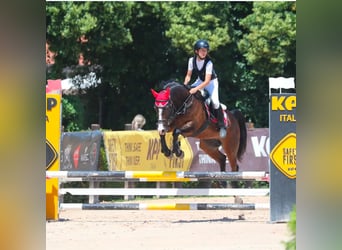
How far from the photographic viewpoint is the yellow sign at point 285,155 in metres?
9.42

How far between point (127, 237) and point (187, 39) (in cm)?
1175

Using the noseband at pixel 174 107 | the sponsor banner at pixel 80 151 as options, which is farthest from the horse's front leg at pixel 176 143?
the sponsor banner at pixel 80 151

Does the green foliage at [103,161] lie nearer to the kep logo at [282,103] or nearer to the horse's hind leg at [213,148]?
the horse's hind leg at [213,148]

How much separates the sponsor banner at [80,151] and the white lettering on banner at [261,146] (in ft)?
10.8

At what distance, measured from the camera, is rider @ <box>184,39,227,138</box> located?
1021cm

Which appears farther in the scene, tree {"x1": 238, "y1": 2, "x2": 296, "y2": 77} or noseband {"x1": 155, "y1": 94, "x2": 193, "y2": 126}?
tree {"x1": 238, "y1": 2, "x2": 296, "y2": 77}

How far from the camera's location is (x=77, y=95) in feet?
70.5

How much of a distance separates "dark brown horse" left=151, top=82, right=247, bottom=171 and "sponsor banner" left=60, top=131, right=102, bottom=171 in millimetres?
4090

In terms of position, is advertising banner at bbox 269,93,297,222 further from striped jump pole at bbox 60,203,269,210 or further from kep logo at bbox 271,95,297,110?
striped jump pole at bbox 60,203,269,210

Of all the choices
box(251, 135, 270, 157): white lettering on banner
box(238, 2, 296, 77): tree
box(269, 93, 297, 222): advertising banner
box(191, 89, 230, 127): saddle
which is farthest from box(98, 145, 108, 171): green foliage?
box(269, 93, 297, 222): advertising banner

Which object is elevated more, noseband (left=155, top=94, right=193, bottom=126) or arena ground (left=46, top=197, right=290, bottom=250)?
noseband (left=155, top=94, right=193, bottom=126)

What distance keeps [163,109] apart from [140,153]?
6001 millimetres

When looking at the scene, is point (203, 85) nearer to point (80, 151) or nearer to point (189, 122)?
point (189, 122)
